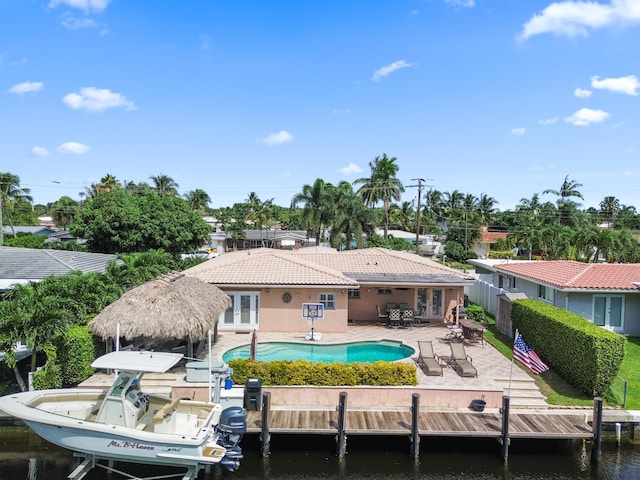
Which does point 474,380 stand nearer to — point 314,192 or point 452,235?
point 314,192

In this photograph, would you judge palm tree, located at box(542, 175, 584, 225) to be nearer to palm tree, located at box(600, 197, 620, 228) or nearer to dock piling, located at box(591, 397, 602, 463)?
palm tree, located at box(600, 197, 620, 228)

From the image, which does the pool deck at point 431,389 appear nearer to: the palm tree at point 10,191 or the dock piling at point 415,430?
the dock piling at point 415,430

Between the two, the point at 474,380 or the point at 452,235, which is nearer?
the point at 474,380

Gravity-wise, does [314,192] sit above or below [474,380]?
above

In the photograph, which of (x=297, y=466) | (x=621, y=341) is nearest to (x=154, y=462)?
(x=297, y=466)

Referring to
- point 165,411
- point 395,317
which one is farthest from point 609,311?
point 165,411

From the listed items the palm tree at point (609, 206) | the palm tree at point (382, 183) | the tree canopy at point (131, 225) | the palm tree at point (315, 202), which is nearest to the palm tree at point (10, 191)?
the tree canopy at point (131, 225)
